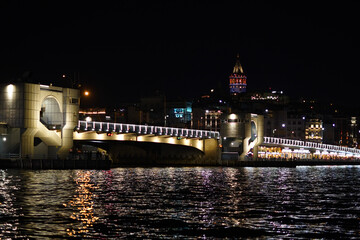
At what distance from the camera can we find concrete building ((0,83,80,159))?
90250mm

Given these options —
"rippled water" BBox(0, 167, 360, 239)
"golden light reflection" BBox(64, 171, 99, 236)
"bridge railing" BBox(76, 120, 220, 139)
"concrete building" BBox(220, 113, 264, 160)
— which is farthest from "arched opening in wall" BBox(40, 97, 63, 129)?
"concrete building" BBox(220, 113, 264, 160)

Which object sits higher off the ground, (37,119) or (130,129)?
(37,119)

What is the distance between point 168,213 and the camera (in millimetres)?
38062

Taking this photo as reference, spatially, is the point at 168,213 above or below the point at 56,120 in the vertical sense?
below

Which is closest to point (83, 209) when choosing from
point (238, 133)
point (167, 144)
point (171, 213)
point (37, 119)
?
point (171, 213)

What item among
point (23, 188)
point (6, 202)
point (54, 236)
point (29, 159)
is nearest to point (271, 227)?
point (54, 236)

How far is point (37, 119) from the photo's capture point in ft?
303

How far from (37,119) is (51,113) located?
654 cm

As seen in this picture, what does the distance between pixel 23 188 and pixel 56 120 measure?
45.3m

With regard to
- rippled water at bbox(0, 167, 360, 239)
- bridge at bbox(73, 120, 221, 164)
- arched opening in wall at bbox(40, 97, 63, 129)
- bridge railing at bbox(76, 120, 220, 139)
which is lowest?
rippled water at bbox(0, 167, 360, 239)

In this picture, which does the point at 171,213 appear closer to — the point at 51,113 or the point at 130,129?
Result: the point at 51,113

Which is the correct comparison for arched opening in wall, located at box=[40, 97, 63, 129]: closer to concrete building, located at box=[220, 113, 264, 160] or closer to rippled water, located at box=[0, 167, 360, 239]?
rippled water, located at box=[0, 167, 360, 239]

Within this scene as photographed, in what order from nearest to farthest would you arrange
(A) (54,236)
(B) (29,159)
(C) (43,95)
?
(A) (54,236), (B) (29,159), (C) (43,95)

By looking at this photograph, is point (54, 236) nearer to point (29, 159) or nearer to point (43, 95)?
point (29, 159)
